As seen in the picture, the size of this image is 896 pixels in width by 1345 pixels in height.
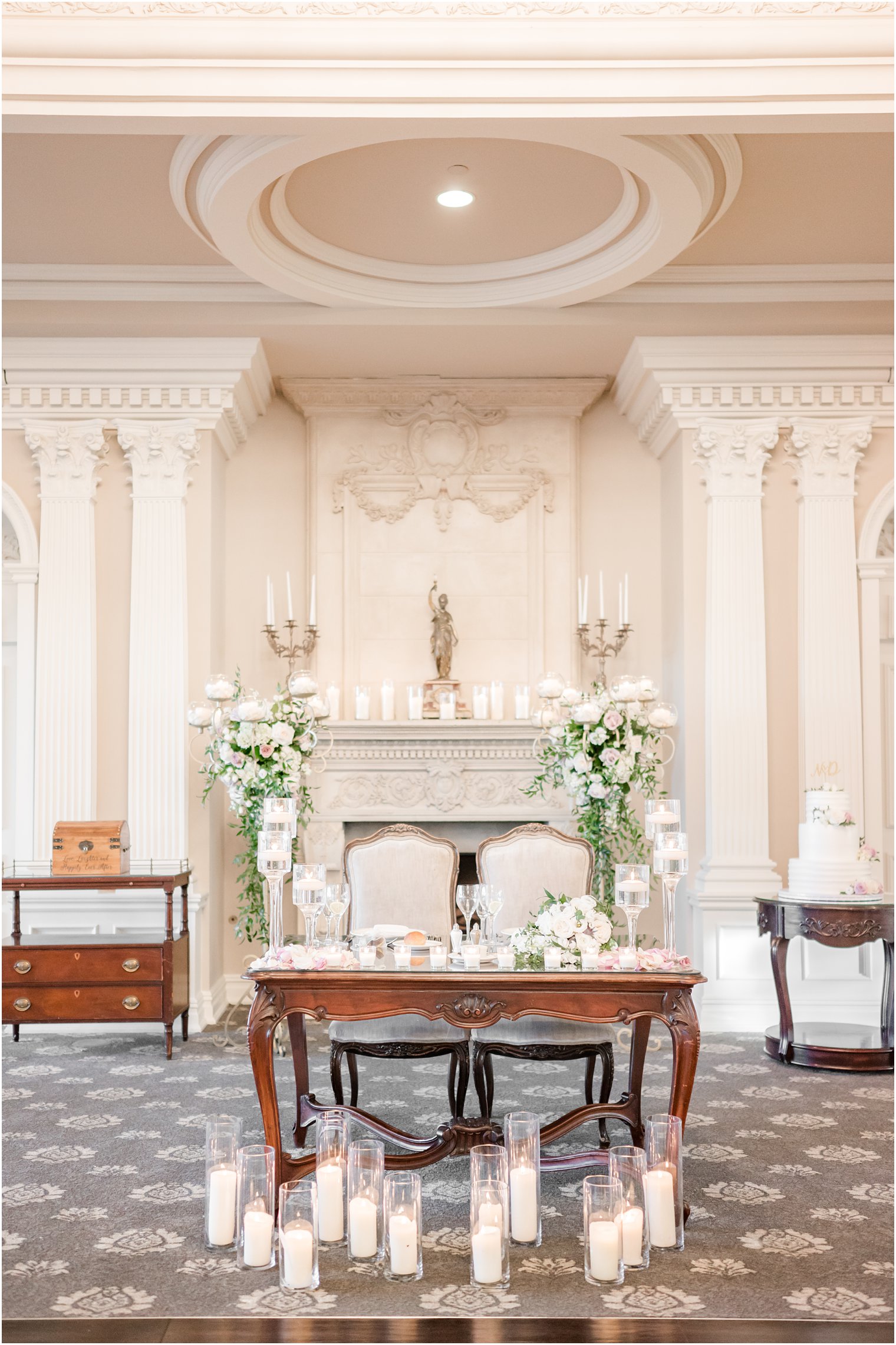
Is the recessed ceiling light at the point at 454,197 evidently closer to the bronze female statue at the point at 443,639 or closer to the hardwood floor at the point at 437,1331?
the bronze female statue at the point at 443,639

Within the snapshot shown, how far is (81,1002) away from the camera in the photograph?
5570 millimetres

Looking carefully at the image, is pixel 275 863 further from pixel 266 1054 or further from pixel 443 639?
pixel 443 639

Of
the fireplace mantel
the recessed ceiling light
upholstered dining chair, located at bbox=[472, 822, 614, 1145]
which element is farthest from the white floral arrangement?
the recessed ceiling light

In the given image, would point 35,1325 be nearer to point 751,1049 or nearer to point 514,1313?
point 514,1313

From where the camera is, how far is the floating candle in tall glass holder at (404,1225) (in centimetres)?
291

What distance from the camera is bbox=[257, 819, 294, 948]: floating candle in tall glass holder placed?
365cm

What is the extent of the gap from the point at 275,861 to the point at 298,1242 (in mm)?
1150

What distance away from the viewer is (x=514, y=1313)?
109 inches

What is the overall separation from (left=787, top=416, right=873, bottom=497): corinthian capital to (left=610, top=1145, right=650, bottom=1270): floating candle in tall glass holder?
4508mm

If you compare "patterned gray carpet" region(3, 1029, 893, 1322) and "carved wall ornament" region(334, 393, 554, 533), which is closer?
"patterned gray carpet" region(3, 1029, 893, 1322)

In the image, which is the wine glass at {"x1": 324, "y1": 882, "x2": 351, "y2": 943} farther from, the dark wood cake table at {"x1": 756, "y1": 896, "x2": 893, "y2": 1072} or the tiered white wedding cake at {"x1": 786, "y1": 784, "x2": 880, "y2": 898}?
the tiered white wedding cake at {"x1": 786, "y1": 784, "x2": 880, "y2": 898}

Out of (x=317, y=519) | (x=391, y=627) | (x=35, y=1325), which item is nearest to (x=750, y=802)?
(x=391, y=627)

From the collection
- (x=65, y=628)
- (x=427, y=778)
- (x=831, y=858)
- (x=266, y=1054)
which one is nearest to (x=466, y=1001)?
(x=266, y=1054)

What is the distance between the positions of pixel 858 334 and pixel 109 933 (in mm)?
5409
